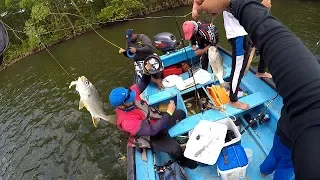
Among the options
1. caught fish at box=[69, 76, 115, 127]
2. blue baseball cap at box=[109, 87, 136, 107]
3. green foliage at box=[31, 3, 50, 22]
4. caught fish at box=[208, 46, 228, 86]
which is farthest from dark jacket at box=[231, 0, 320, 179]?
green foliage at box=[31, 3, 50, 22]

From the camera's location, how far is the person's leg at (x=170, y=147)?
181 inches

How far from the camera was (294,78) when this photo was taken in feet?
3.34

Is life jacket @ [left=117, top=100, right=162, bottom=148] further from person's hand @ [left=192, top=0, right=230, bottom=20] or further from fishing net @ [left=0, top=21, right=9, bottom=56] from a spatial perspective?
person's hand @ [left=192, top=0, right=230, bottom=20]

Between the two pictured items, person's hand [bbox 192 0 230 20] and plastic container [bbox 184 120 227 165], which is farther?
plastic container [bbox 184 120 227 165]

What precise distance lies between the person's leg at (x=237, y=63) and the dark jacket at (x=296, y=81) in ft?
11.5

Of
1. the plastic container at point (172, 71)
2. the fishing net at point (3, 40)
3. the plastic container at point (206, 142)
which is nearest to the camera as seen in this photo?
the fishing net at point (3, 40)

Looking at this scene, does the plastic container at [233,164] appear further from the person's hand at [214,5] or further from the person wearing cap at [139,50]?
the person wearing cap at [139,50]

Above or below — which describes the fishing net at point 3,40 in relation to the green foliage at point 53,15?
above

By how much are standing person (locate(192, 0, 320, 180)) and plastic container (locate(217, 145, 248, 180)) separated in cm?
309

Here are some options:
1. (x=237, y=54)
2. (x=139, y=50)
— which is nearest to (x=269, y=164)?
(x=237, y=54)

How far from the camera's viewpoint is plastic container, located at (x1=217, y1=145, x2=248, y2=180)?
394 centimetres

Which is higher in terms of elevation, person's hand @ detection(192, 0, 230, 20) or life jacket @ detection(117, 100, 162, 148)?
person's hand @ detection(192, 0, 230, 20)

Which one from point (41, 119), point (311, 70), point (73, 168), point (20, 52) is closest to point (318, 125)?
point (311, 70)

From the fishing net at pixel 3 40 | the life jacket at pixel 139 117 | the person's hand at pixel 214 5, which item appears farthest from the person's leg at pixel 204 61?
the fishing net at pixel 3 40
